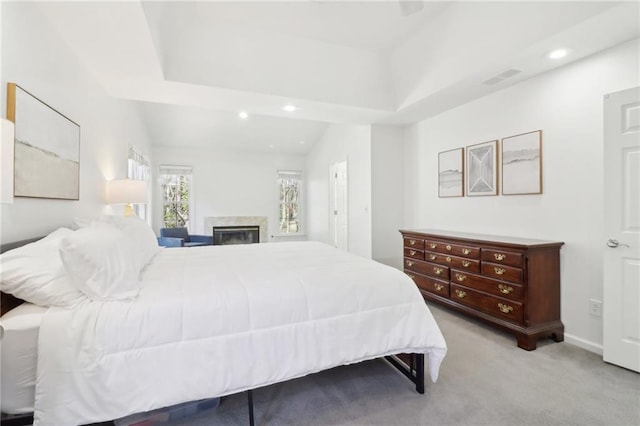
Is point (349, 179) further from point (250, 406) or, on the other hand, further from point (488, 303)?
point (250, 406)

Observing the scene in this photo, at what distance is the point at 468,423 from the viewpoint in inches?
65.4

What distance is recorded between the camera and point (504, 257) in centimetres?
272

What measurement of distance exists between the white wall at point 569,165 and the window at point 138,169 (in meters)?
4.67

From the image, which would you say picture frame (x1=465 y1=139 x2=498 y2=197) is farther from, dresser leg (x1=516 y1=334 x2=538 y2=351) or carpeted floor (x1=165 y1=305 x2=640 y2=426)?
carpeted floor (x1=165 y1=305 x2=640 y2=426)

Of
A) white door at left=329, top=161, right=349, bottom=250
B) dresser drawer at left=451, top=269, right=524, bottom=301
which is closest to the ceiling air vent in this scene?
dresser drawer at left=451, top=269, right=524, bottom=301

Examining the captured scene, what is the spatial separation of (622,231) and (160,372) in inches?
124

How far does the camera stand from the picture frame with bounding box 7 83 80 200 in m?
1.70

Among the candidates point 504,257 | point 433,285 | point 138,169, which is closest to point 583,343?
point 504,257

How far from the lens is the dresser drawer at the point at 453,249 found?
3.02 metres

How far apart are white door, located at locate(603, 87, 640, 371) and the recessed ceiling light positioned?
515 millimetres

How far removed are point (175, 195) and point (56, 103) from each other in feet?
15.5

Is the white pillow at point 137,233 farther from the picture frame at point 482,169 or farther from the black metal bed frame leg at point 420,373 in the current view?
the picture frame at point 482,169

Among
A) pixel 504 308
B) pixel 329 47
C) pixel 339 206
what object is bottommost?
pixel 504 308

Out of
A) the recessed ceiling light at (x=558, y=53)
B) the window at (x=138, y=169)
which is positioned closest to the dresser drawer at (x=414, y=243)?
the recessed ceiling light at (x=558, y=53)
